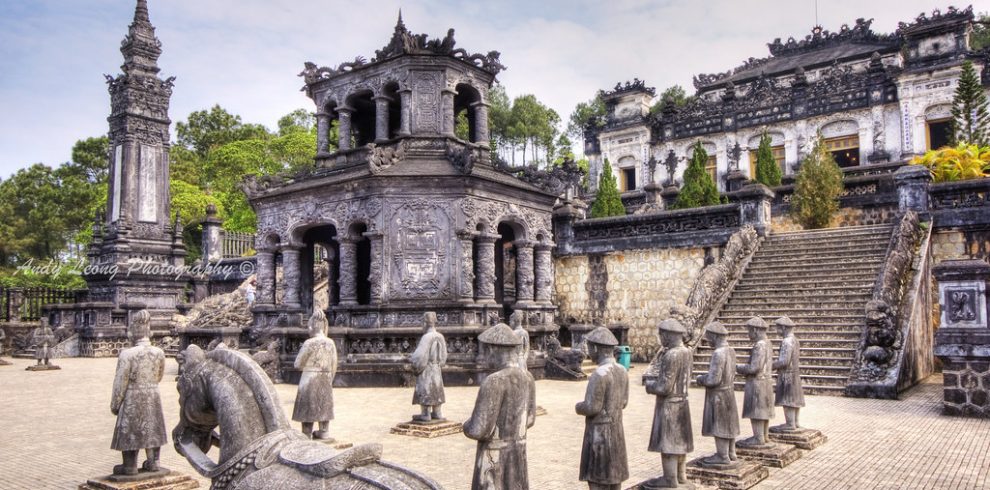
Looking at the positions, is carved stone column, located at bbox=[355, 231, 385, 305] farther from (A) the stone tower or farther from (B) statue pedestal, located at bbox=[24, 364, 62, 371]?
(A) the stone tower

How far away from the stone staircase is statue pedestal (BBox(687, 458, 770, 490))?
6.01 metres

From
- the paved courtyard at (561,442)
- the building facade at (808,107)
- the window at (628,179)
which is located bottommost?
the paved courtyard at (561,442)

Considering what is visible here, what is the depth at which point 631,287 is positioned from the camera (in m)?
20.3

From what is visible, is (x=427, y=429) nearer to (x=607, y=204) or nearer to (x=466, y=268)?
(x=466, y=268)

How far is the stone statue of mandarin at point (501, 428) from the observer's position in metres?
5.20

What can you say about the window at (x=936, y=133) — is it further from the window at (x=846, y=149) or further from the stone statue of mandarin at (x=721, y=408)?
the stone statue of mandarin at (x=721, y=408)

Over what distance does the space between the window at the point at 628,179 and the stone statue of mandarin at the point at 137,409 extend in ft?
122

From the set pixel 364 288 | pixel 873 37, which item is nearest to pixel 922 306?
pixel 364 288

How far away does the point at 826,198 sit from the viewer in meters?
20.6

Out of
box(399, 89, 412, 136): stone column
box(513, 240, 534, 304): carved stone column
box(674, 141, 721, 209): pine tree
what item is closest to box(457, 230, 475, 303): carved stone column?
box(513, 240, 534, 304): carved stone column

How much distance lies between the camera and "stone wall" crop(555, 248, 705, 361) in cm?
1948

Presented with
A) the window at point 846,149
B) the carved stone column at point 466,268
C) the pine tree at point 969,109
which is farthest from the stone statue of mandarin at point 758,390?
the window at point 846,149

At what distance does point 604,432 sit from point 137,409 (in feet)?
15.0

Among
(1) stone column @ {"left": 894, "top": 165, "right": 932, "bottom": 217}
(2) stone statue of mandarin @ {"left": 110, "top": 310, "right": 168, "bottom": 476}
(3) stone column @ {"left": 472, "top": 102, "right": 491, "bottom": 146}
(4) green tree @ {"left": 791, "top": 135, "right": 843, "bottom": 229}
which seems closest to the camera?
(2) stone statue of mandarin @ {"left": 110, "top": 310, "right": 168, "bottom": 476}
